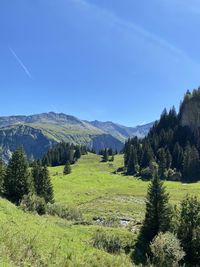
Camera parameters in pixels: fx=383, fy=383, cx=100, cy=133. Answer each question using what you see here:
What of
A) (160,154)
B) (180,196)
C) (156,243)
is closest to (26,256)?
(156,243)

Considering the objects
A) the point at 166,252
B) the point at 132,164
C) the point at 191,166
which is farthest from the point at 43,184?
the point at 191,166

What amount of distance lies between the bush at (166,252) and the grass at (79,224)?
3494 mm

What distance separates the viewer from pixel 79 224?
59.8 meters

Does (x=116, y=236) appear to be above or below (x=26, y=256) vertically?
below

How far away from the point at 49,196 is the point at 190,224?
46.5 metres

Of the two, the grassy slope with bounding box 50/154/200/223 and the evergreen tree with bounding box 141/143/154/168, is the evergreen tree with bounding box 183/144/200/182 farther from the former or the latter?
the grassy slope with bounding box 50/154/200/223

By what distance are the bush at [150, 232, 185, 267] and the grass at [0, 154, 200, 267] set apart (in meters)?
3.49

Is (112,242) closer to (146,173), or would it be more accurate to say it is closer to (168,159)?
(146,173)

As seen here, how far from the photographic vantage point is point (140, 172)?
165m

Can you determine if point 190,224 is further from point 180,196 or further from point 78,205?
point 180,196

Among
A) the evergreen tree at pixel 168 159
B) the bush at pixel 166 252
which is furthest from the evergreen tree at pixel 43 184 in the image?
the evergreen tree at pixel 168 159

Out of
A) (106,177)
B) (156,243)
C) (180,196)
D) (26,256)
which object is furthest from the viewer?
(106,177)

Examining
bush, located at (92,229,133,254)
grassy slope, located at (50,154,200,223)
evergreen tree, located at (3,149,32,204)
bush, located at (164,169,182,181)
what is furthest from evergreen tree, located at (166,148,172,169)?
bush, located at (92,229,133,254)

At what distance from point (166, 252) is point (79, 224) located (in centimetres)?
1955
